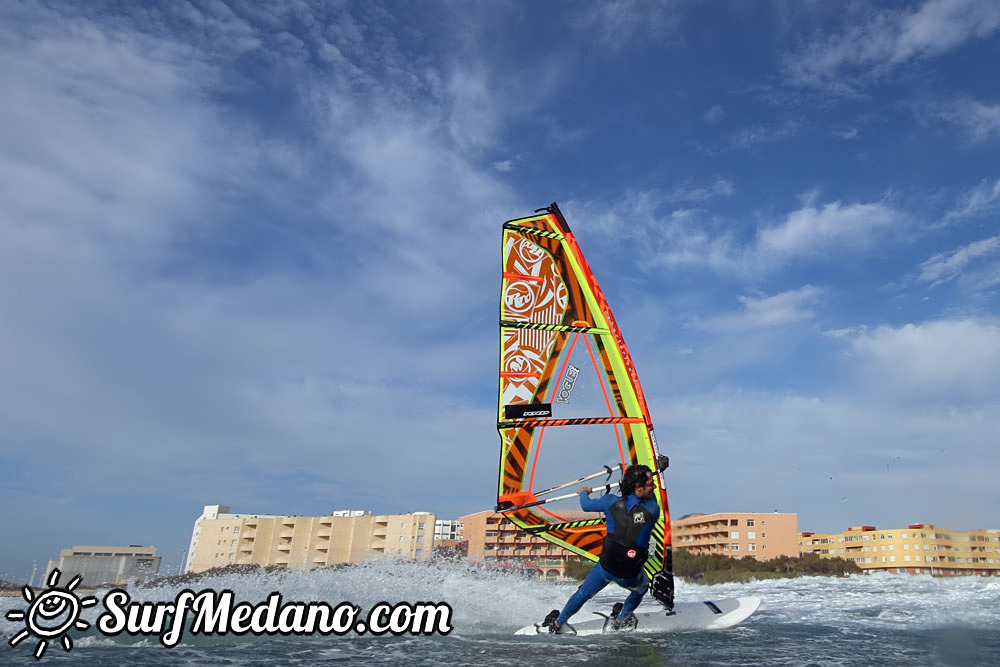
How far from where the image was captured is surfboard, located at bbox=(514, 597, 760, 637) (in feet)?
26.4

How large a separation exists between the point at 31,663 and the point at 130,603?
173 centimetres

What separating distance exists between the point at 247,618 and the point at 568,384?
578 cm

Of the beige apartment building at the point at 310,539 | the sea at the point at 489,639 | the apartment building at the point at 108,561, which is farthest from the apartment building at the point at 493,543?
the apartment building at the point at 108,561

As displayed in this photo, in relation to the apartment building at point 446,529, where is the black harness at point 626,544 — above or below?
below

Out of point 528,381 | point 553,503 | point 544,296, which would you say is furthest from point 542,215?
point 553,503

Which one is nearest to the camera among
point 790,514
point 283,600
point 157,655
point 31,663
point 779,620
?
point 31,663

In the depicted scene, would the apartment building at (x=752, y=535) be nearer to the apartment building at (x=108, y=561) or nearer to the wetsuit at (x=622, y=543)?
the wetsuit at (x=622, y=543)

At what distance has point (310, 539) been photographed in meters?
69.9

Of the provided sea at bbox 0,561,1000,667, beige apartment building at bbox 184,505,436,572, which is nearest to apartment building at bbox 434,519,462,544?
beige apartment building at bbox 184,505,436,572

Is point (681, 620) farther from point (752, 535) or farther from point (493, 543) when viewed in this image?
point (752, 535)

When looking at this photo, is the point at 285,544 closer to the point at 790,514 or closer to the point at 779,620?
the point at 790,514

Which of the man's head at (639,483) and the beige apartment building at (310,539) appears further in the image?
the beige apartment building at (310,539)

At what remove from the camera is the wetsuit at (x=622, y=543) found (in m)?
7.39

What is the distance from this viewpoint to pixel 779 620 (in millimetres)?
9273
